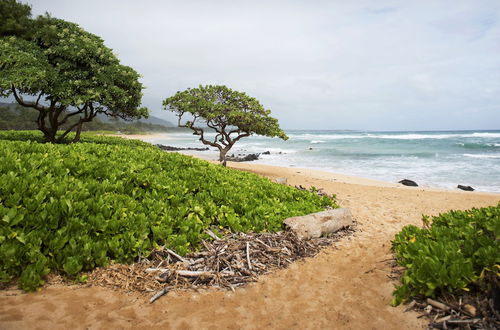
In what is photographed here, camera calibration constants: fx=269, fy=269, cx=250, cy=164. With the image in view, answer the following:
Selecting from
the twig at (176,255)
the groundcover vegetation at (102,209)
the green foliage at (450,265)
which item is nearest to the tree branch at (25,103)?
the groundcover vegetation at (102,209)

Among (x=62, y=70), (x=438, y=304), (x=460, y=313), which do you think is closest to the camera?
(x=460, y=313)

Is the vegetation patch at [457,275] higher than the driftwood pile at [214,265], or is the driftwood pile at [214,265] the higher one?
the vegetation patch at [457,275]

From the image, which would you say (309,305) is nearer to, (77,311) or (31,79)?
(77,311)

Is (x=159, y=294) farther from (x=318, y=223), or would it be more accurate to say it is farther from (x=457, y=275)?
(x=318, y=223)

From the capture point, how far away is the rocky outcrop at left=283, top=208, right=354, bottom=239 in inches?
249

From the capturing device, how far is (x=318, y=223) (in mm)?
6727

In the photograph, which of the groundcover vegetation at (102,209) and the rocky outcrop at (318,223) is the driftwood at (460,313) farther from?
the groundcover vegetation at (102,209)

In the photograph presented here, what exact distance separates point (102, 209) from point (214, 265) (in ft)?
7.26

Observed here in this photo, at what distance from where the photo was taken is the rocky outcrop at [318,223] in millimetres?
6320

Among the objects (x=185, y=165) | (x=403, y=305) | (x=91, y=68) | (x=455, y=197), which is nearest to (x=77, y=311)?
(x=403, y=305)

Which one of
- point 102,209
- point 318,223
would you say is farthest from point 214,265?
point 318,223

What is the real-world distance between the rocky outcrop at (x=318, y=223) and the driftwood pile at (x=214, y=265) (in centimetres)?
32

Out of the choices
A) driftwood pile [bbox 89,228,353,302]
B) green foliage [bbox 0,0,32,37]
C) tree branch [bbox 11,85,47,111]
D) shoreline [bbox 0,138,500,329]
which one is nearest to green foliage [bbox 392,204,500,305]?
shoreline [bbox 0,138,500,329]

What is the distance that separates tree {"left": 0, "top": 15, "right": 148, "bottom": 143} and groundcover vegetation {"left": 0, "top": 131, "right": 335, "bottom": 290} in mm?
5614
